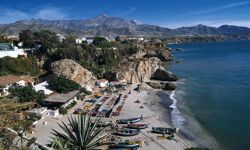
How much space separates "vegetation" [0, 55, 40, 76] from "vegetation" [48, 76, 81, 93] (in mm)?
9935

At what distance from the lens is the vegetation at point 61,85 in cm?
4584

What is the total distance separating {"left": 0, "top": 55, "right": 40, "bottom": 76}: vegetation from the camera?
5128 centimetres

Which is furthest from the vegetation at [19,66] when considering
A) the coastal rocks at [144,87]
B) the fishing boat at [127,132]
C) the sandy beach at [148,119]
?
the fishing boat at [127,132]

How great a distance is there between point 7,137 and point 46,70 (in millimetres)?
53055

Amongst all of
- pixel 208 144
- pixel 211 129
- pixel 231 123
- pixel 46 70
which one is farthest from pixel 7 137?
pixel 46 70

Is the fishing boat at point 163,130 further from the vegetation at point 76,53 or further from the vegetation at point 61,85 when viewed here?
the vegetation at point 76,53

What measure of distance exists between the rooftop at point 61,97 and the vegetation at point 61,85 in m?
1.19

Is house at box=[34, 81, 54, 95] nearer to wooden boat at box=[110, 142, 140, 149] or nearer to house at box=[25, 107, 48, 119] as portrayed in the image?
house at box=[25, 107, 48, 119]

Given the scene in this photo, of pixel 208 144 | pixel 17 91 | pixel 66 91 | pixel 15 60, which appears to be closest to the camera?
pixel 208 144

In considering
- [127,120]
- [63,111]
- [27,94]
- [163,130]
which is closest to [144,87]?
Result: [127,120]

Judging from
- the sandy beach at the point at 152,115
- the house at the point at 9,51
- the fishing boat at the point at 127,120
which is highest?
the house at the point at 9,51

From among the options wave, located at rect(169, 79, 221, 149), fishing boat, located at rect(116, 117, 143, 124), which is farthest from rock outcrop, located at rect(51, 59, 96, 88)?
wave, located at rect(169, 79, 221, 149)

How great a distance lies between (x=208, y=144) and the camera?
3020 centimetres

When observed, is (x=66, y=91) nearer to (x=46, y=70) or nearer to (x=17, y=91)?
(x=17, y=91)
